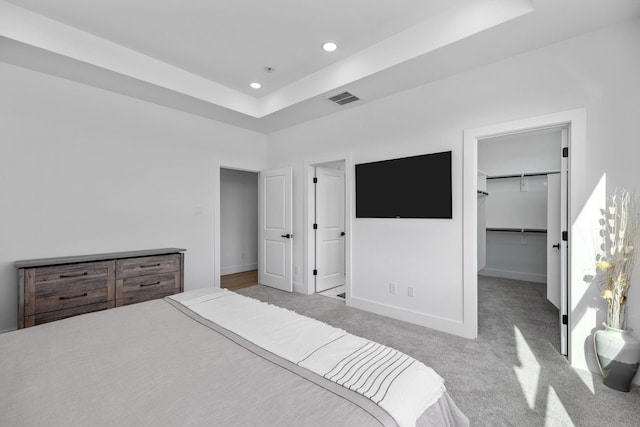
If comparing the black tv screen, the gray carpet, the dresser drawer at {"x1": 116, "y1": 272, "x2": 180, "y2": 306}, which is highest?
the black tv screen

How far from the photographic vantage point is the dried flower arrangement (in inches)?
81.9

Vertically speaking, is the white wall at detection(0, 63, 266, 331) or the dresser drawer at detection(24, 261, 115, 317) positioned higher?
the white wall at detection(0, 63, 266, 331)

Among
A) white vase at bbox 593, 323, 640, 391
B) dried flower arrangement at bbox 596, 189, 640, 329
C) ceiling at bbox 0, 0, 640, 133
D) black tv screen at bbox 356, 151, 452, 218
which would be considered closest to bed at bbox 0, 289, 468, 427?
white vase at bbox 593, 323, 640, 391

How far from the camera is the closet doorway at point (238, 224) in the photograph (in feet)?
19.5

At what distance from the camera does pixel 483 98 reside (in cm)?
283

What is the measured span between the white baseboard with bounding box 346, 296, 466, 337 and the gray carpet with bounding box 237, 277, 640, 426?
0.30 feet

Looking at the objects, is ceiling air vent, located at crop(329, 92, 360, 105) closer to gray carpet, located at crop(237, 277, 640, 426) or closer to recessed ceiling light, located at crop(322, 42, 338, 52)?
recessed ceiling light, located at crop(322, 42, 338, 52)

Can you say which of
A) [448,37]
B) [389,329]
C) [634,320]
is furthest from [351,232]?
[634,320]

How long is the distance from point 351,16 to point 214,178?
2.90 m

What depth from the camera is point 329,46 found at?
9.53 ft

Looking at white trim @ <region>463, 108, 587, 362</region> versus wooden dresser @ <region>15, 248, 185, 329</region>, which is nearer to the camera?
white trim @ <region>463, 108, 587, 362</region>

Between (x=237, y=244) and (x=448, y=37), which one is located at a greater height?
(x=448, y=37)

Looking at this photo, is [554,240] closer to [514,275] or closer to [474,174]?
[474,174]

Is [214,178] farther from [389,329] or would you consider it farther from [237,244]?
[389,329]
